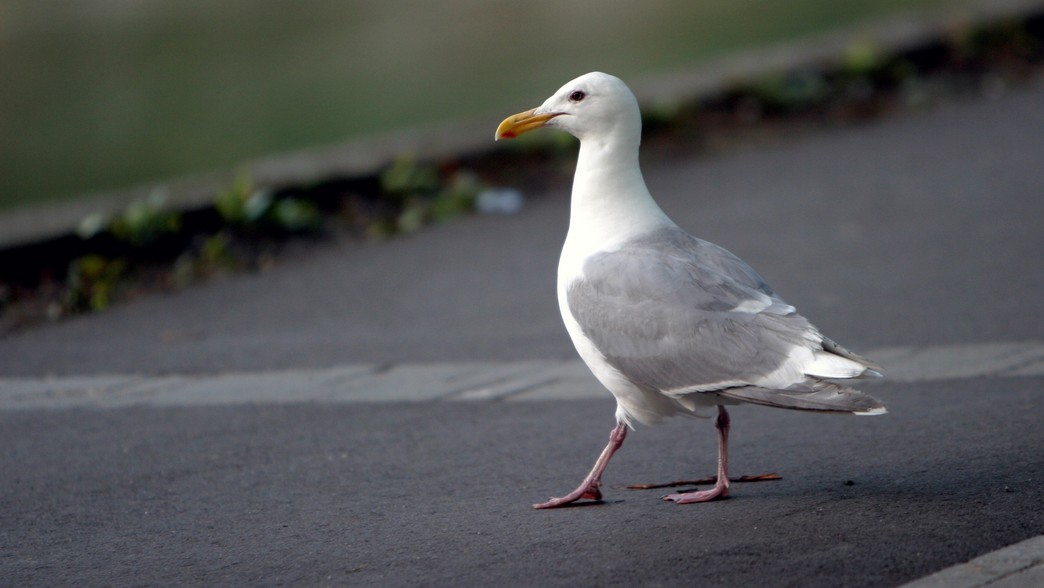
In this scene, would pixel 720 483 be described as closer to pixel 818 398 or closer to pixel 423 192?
pixel 818 398

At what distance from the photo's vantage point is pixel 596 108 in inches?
189

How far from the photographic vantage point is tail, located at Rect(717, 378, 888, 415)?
3.84 metres

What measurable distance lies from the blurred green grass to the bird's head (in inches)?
291

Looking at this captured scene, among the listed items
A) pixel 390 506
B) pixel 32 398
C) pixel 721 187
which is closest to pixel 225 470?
pixel 390 506

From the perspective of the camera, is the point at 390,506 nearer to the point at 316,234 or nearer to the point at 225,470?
the point at 225,470

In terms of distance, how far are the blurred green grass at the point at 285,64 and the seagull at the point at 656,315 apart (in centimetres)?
747

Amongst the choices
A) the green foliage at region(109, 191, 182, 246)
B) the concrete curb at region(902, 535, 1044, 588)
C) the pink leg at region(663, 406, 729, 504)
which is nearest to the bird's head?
the pink leg at region(663, 406, 729, 504)

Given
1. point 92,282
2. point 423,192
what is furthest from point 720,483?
point 423,192

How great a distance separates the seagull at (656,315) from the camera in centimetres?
407

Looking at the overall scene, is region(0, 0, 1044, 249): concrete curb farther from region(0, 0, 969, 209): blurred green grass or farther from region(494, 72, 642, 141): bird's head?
region(494, 72, 642, 141): bird's head

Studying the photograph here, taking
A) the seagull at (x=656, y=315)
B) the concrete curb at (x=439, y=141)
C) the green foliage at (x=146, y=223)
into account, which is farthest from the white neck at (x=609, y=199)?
the concrete curb at (x=439, y=141)

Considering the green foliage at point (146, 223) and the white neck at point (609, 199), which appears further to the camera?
the green foliage at point (146, 223)

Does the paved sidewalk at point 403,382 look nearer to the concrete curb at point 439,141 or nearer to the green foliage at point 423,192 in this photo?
the concrete curb at point 439,141

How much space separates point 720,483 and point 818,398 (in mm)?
635
